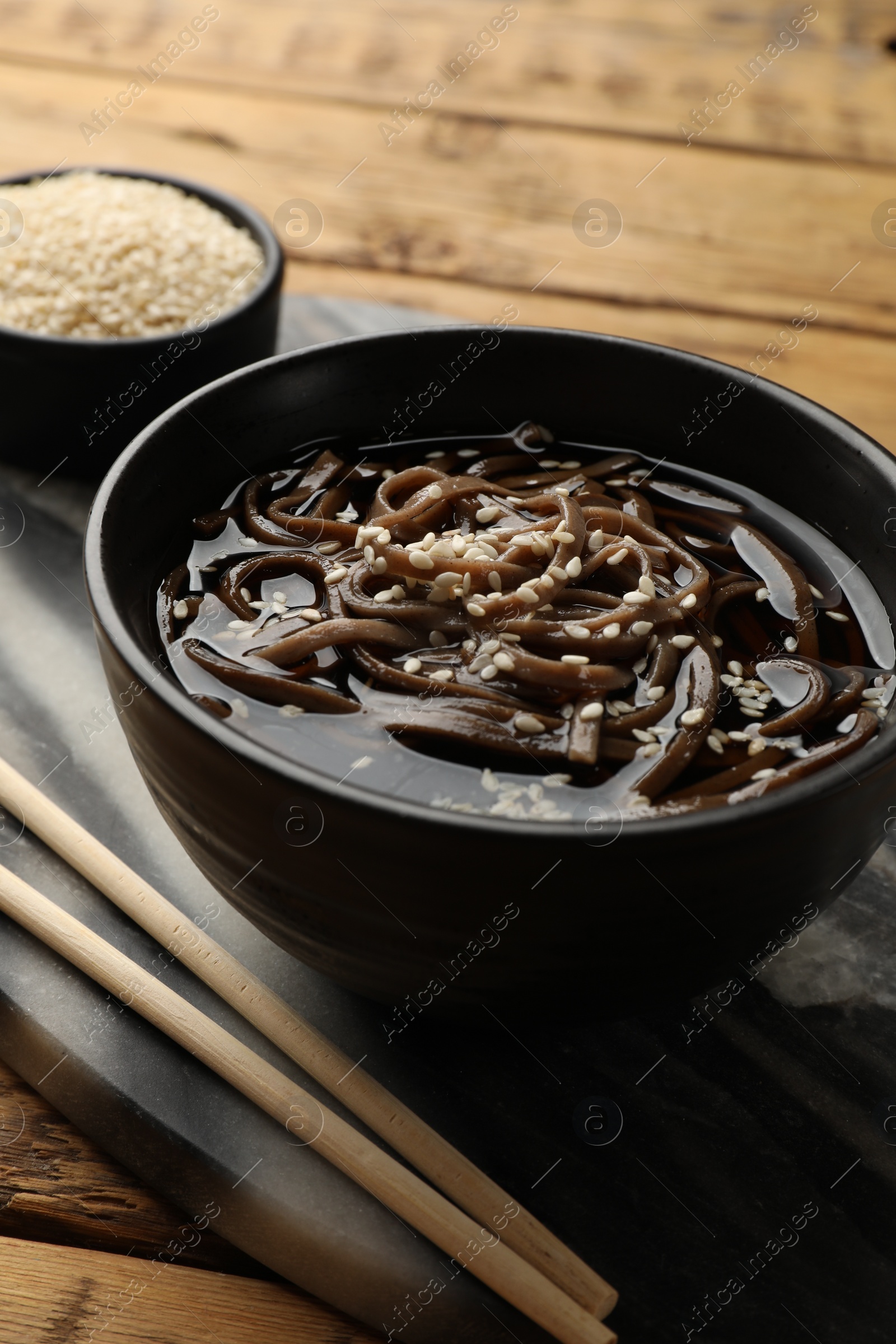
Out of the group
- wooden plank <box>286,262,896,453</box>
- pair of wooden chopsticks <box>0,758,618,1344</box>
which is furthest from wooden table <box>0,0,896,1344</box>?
pair of wooden chopsticks <box>0,758,618,1344</box>

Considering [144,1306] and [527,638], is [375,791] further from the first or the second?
[144,1306]

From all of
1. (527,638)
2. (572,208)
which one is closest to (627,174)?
(572,208)

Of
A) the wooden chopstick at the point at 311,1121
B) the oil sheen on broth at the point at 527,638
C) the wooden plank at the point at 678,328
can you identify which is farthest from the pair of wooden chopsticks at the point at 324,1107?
the wooden plank at the point at 678,328

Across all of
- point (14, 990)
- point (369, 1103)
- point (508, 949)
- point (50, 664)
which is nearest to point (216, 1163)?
point (369, 1103)

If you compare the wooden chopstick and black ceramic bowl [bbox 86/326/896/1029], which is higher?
black ceramic bowl [bbox 86/326/896/1029]

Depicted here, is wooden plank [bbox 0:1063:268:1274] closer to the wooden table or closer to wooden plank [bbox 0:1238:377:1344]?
wooden plank [bbox 0:1238:377:1344]

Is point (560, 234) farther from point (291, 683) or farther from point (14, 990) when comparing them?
point (14, 990)

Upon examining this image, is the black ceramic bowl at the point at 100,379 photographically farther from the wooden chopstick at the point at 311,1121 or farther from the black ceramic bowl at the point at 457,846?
the wooden chopstick at the point at 311,1121
